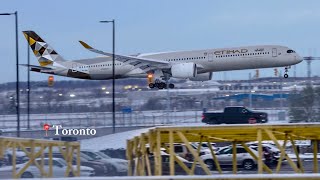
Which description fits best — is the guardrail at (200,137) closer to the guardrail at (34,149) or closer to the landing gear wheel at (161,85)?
the guardrail at (34,149)

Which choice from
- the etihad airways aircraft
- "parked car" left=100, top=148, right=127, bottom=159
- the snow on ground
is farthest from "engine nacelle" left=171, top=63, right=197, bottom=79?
"parked car" left=100, top=148, right=127, bottom=159

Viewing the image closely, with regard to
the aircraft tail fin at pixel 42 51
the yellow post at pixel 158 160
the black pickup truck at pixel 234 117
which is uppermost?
the aircraft tail fin at pixel 42 51

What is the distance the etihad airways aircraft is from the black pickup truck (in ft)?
11.4

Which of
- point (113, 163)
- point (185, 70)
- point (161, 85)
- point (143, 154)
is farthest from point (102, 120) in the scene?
point (143, 154)

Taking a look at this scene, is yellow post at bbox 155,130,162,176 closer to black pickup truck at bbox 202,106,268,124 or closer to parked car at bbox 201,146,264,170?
parked car at bbox 201,146,264,170

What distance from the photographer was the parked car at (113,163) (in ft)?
124

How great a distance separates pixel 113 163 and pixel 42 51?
57.7m

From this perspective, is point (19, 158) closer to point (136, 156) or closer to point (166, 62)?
point (136, 156)

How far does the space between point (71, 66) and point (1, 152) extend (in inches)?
2524

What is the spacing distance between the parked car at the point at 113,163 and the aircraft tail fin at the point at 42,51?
53374 millimetres

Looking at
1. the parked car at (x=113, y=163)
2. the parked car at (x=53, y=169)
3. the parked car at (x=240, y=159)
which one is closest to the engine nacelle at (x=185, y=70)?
the parked car at (x=240, y=159)

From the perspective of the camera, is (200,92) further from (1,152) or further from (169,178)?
(169,178)

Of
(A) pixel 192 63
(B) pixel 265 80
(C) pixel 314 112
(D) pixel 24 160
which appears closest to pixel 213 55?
(A) pixel 192 63

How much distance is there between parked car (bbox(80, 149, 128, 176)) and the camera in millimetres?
37688
